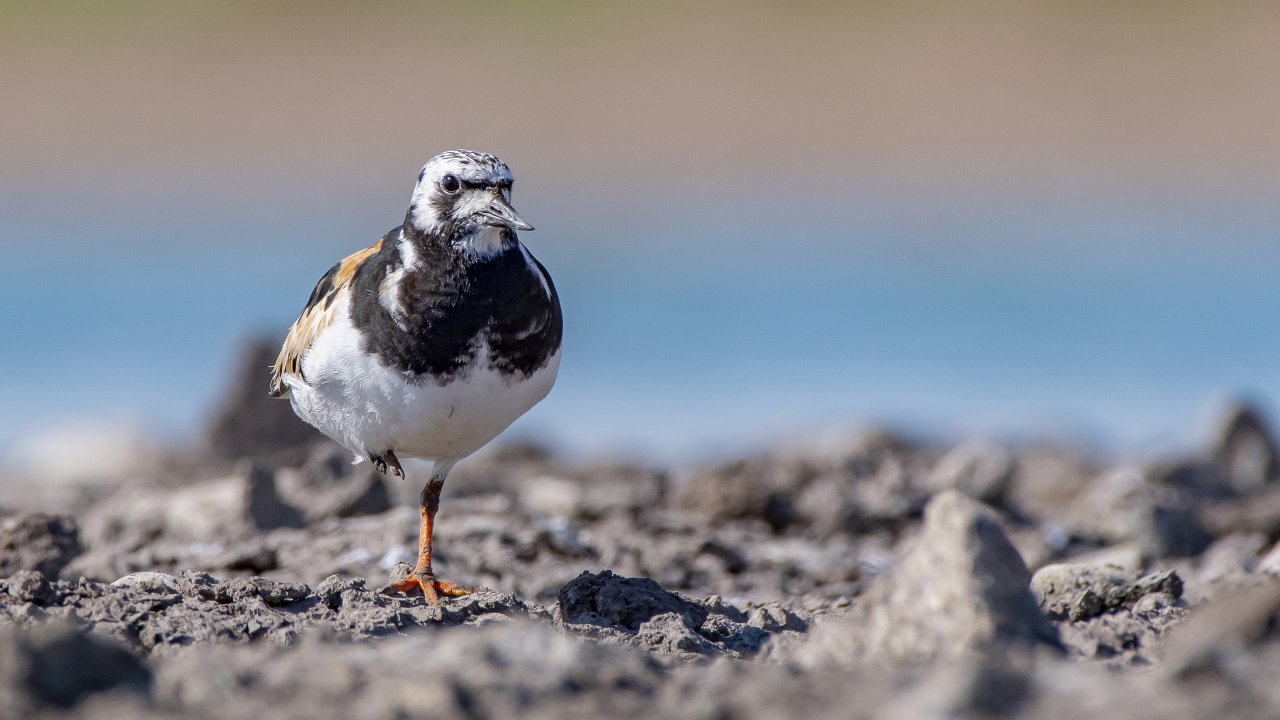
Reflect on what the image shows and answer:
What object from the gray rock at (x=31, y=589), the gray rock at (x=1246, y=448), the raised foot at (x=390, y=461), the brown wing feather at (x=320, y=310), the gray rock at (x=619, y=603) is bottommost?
the gray rock at (x=1246, y=448)

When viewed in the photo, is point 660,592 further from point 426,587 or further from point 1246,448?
point 1246,448

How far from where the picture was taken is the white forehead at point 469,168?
5742mm

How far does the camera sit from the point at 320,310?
20.1ft

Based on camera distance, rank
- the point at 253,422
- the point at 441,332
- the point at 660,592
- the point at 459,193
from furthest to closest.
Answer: the point at 253,422 → the point at 459,193 → the point at 441,332 → the point at 660,592

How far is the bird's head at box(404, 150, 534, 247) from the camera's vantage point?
570 centimetres

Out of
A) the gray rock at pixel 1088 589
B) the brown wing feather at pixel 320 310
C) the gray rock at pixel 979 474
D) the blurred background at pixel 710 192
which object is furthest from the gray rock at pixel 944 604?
the blurred background at pixel 710 192

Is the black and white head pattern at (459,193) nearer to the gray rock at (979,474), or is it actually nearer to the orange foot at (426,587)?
the orange foot at (426,587)

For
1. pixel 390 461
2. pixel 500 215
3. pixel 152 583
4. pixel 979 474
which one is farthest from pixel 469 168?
pixel 979 474

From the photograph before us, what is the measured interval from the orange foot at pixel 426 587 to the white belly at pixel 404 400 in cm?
48

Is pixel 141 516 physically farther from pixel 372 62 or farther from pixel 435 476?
pixel 372 62

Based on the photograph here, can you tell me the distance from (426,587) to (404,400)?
80 centimetres

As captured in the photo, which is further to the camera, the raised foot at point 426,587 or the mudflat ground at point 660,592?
the raised foot at point 426,587

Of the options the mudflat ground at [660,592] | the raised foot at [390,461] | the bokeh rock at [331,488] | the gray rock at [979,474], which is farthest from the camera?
the gray rock at [979,474]

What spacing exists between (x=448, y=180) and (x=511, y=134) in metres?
22.9
